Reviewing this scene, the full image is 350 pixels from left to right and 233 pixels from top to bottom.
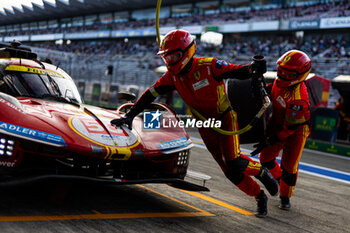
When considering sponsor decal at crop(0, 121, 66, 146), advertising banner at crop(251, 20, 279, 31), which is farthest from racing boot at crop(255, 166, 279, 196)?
advertising banner at crop(251, 20, 279, 31)

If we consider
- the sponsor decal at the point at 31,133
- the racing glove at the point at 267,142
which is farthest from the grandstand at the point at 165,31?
the sponsor decal at the point at 31,133

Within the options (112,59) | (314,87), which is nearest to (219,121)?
(314,87)

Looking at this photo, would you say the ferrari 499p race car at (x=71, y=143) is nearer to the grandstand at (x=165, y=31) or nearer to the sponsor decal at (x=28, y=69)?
the sponsor decal at (x=28, y=69)

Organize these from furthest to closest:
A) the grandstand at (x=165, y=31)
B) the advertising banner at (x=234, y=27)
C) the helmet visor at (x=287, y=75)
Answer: the advertising banner at (x=234, y=27) < the grandstand at (x=165, y=31) < the helmet visor at (x=287, y=75)

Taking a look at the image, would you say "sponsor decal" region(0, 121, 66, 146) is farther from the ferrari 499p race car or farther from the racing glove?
the racing glove

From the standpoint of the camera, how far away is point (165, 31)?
41125 mm

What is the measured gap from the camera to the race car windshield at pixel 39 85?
4648 mm

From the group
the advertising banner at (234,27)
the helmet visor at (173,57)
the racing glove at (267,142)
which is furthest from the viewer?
the advertising banner at (234,27)

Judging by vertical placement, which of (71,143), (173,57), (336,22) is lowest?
(71,143)

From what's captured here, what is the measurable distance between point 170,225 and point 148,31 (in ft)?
150

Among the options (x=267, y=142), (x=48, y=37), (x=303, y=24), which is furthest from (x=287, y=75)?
(x=48, y=37)

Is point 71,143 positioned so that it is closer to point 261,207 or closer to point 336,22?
point 261,207

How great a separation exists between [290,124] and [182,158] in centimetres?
158

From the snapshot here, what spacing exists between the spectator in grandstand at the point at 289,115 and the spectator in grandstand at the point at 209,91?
2.08 ft
